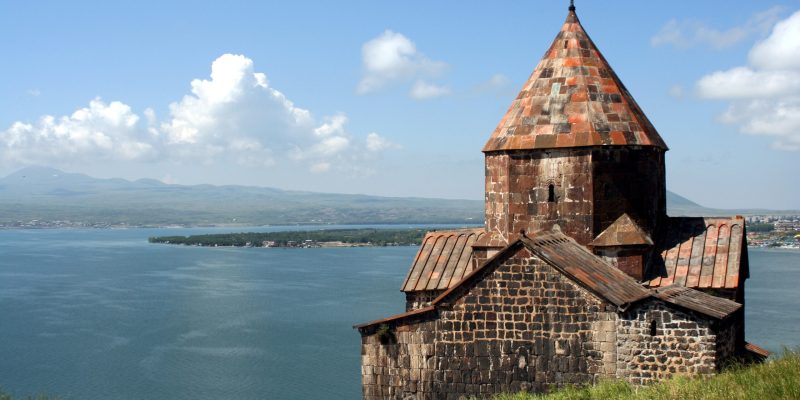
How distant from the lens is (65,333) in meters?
35.4

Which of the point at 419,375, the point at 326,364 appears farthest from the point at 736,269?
the point at 326,364

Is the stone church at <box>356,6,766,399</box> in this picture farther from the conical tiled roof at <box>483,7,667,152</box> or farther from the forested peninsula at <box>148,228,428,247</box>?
the forested peninsula at <box>148,228,428,247</box>

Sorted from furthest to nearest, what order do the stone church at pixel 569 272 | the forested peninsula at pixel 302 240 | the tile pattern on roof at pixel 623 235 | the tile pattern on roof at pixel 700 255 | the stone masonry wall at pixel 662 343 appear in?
the forested peninsula at pixel 302 240
the tile pattern on roof at pixel 623 235
the tile pattern on roof at pixel 700 255
the stone church at pixel 569 272
the stone masonry wall at pixel 662 343

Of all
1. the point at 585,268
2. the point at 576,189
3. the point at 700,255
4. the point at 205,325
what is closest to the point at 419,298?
the point at 576,189

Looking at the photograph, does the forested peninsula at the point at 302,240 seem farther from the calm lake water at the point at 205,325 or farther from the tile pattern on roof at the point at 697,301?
the tile pattern on roof at the point at 697,301

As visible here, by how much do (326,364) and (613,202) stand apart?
1992 centimetres

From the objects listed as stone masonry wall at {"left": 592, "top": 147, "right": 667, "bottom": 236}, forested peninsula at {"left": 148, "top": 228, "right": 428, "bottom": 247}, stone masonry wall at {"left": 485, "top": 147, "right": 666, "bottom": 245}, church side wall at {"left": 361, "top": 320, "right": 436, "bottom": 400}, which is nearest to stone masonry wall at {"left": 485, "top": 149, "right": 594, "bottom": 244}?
stone masonry wall at {"left": 485, "top": 147, "right": 666, "bottom": 245}

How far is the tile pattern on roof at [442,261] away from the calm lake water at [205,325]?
41.3 ft

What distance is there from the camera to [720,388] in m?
7.41

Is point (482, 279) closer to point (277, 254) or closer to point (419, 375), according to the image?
point (419, 375)

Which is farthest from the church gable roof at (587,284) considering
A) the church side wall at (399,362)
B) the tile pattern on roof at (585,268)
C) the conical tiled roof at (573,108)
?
the conical tiled roof at (573,108)

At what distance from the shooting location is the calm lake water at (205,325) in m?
27.1

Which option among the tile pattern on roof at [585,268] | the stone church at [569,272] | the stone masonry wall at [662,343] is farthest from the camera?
the tile pattern on roof at [585,268]

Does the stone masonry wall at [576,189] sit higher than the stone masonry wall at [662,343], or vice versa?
the stone masonry wall at [576,189]
